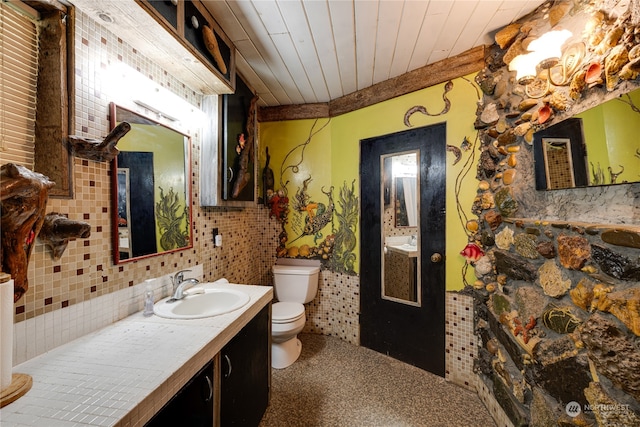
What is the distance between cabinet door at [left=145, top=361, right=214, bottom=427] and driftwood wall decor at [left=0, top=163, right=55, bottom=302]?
562 mm

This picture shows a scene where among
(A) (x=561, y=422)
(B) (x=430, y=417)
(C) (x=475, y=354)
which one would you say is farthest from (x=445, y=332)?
(A) (x=561, y=422)

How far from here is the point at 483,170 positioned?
1677 mm

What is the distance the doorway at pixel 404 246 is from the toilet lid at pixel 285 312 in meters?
0.62

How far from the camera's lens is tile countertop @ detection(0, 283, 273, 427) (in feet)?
1.93

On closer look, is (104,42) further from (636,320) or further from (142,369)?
(636,320)

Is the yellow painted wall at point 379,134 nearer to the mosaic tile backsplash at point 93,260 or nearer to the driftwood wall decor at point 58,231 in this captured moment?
the mosaic tile backsplash at point 93,260

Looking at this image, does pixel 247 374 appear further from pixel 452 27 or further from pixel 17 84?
pixel 452 27

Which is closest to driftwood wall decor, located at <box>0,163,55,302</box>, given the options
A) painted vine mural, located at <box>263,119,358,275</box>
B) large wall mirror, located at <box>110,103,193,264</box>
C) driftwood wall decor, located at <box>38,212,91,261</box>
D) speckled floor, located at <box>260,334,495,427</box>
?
driftwood wall decor, located at <box>38,212,91,261</box>

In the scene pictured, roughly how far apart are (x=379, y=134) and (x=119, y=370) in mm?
2153

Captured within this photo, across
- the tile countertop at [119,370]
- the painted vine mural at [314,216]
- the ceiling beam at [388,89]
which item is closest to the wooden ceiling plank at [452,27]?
the ceiling beam at [388,89]

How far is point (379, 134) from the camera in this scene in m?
2.18

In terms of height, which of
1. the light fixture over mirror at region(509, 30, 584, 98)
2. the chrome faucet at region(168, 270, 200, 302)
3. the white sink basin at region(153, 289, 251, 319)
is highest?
the light fixture over mirror at region(509, 30, 584, 98)

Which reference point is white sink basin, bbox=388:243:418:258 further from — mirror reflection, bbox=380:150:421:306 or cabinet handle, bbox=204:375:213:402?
cabinet handle, bbox=204:375:213:402

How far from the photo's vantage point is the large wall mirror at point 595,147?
0.81m
